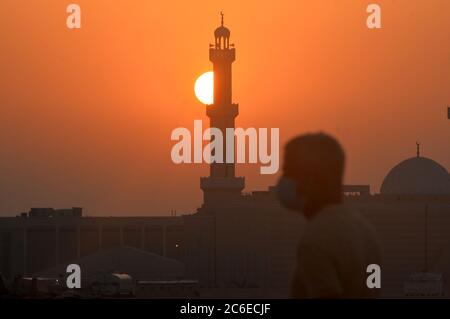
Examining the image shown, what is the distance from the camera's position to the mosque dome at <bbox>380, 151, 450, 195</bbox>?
543ft

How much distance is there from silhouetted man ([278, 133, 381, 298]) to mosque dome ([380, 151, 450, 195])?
155 meters

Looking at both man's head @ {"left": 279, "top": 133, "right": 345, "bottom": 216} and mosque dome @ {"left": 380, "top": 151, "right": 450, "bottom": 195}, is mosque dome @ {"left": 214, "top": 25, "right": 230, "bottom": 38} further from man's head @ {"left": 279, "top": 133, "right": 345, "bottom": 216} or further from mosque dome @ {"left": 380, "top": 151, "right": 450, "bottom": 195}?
man's head @ {"left": 279, "top": 133, "right": 345, "bottom": 216}

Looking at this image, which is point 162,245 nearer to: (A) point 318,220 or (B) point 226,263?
(B) point 226,263

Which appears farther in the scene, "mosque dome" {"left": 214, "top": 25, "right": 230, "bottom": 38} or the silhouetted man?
"mosque dome" {"left": 214, "top": 25, "right": 230, "bottom": 38}

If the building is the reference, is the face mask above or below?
above

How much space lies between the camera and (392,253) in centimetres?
15988

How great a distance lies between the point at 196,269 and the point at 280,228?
10252 millimetres

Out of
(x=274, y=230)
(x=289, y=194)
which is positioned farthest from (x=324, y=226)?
(x=274, y=230)

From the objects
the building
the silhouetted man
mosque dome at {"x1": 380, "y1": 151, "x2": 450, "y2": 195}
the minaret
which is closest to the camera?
the silhouetted man

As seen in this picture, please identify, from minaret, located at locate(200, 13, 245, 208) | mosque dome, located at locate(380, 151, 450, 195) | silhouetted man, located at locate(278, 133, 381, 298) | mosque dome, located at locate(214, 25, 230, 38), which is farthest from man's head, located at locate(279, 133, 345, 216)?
mosque dome, located at locate(380, 151, 450, 195)

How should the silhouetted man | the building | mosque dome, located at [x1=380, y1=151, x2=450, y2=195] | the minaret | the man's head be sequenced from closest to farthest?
the silhouetted man
the man's head
the minaret
the building
mosque dome, located at [x1=380, y1=151, x2=450, y2=195]

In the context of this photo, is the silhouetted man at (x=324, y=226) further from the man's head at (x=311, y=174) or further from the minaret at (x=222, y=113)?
the minaret at (x=222, y=113)

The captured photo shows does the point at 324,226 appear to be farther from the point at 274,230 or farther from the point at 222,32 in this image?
the point at 274,230
